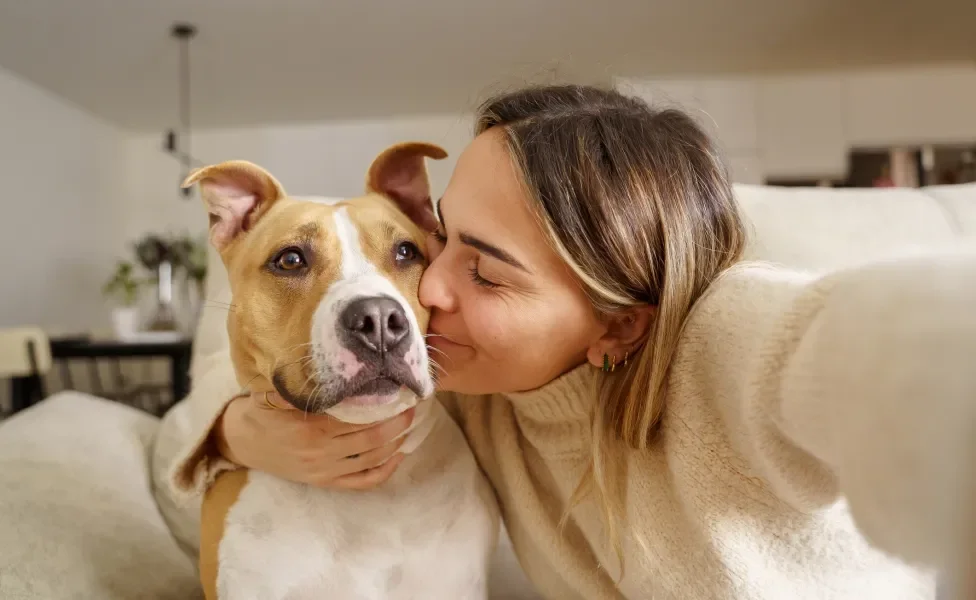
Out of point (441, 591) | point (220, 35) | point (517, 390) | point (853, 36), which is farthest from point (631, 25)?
point (441, 591)

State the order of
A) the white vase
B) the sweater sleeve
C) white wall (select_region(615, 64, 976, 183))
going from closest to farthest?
the sweater sleeve < the white vase < white wall (select_region(615, 64, 976, 183))

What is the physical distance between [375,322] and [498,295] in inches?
7.4

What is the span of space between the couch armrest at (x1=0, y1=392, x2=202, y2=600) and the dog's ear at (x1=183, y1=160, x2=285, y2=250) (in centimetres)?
59

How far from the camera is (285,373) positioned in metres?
0.92

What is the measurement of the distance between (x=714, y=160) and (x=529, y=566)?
77cm

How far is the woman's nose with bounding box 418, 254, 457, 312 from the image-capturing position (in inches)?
38.1

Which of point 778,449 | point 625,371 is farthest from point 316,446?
point 778,449

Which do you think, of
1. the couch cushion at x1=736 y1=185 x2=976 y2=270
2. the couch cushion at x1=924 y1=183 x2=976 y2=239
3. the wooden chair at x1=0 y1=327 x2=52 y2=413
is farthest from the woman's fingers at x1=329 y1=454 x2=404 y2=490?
the wooden chair at x1=0 y1=327 x2=52 y2=413

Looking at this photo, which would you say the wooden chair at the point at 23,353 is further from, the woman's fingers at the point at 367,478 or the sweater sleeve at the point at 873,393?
the sweater sleeve at the point at 873,393

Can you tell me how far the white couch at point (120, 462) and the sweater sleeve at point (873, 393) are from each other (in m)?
0.65

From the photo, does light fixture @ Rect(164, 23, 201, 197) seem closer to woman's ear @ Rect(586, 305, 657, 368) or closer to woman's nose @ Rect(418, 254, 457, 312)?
woman's nose @ Rect(418, 254, 457, 312)

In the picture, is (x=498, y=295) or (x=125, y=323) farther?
(x=125, y=323)

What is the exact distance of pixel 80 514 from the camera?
1.23m

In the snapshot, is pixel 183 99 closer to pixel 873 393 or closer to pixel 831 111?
pixel 831 111
